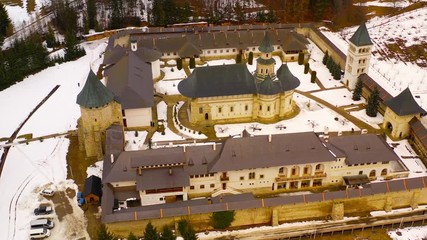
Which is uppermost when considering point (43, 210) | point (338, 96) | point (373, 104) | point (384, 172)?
point (373, 104)

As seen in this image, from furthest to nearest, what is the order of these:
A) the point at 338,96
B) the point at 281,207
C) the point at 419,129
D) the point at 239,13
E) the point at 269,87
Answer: the point at 239,13, the point at 338,96, the point at 269,87, the point at 419,129, the point at 281,207

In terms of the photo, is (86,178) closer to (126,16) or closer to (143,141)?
(143,141)

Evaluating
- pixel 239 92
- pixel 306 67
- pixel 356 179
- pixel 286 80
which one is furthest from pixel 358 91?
pixel 356 179

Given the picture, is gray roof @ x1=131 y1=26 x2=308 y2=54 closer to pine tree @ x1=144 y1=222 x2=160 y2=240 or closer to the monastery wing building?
the monastery wing building

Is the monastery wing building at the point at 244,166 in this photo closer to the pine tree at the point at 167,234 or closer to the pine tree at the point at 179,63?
the pine tree at the point at 167,234

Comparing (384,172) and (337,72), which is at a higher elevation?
(337,72)

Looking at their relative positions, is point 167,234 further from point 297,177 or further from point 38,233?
A: point 297,177

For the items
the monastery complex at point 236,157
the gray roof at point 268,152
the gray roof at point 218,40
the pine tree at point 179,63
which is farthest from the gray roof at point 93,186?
the gray roof at point 218,40
